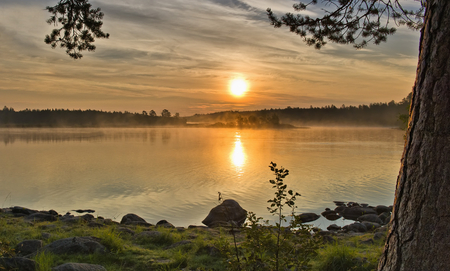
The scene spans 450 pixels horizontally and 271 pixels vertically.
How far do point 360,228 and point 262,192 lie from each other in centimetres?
634

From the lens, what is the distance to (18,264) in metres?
3.89

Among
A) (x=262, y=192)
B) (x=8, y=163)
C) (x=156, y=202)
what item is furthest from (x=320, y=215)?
(x=8, y=163)

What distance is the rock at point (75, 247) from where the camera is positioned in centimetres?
490

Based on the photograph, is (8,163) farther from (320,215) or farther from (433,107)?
(433,107)

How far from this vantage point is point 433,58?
2.27 metres

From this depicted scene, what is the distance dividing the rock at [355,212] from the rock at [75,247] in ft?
28.6

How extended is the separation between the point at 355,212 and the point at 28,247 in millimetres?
9961

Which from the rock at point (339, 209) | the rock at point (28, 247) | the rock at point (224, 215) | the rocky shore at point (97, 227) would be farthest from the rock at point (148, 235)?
the rock at point (339, 209)

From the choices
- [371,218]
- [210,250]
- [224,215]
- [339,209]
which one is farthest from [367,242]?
[339,209]

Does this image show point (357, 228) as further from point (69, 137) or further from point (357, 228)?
point (69, 137)

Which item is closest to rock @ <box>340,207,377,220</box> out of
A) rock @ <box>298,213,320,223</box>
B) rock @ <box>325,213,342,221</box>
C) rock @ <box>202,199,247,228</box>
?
rock @ <box>325,213,342,221</box>

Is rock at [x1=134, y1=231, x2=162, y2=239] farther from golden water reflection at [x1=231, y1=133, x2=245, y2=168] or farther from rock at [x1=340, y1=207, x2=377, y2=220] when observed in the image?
golden water reflection at [x1=231, y1=133, x2=245, y2=168]

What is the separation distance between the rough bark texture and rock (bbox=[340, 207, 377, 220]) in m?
9.40

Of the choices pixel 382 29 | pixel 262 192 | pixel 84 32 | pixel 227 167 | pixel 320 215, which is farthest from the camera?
pixel 227 167
